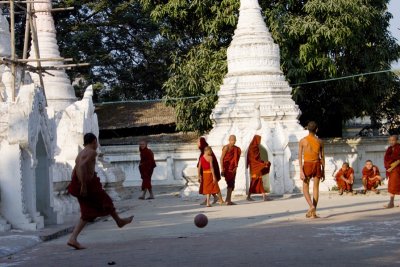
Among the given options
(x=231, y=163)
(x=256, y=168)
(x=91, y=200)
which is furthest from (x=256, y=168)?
(x=91, y=200)

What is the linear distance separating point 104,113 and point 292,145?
13690 millimetres

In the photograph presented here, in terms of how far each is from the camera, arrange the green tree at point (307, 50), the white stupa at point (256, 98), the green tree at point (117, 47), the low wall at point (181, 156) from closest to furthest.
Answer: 1. the white stupa at point (256, 98)
2. the green tree at point (307, 50)
3. the low wall at point (181, 156)
4. the green tree at point (117, 47)

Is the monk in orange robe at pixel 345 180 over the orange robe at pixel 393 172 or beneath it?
beneath

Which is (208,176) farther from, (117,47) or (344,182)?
(117,47)

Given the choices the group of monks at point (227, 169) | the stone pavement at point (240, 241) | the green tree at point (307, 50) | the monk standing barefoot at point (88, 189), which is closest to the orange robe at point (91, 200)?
the monk standing barefoot at point (88, 189)

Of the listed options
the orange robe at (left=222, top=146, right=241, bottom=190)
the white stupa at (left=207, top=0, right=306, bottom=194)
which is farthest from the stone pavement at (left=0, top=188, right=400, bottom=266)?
the white stupa at (left=207, top=0, right=306, bottom=194)

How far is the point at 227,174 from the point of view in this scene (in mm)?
17547

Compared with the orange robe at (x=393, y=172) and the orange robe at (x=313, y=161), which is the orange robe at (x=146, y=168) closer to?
the orange robe at (x=393, y=172)

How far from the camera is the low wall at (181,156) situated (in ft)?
85.6

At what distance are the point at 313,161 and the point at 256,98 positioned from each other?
9907 mm

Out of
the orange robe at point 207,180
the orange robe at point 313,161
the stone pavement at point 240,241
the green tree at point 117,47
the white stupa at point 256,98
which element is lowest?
the stone pavement at point 240,241

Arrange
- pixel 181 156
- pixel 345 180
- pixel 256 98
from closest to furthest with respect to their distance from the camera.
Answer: pixel 345 180
pixel 256 98
pixel 181 156

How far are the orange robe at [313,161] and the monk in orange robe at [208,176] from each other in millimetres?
4200

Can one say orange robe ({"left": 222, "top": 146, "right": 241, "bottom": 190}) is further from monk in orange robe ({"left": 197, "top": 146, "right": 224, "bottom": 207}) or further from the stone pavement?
the stone pavement
